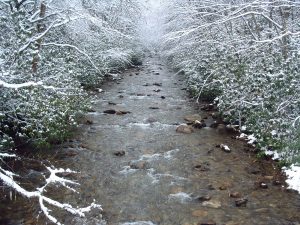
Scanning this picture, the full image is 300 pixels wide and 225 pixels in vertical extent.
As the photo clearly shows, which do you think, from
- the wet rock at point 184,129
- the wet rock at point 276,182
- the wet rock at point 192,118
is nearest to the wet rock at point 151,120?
the wet rock at point 192,118

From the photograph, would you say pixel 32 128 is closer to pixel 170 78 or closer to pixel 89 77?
pixel 89 77

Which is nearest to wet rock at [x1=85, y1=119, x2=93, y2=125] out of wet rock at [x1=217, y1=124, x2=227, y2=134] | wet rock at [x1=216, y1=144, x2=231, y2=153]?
wet rock at [x1=217, y1=124, x2=227, y2=134]

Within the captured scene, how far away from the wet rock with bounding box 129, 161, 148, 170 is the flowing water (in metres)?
0.02

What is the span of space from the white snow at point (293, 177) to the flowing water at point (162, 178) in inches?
7.4

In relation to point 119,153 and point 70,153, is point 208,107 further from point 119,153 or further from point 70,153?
point 70,153

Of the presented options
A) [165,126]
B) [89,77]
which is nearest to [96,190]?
[165,126]

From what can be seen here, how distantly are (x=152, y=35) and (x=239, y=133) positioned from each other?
22.3 metres

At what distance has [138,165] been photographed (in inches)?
289

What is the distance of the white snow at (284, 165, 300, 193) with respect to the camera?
632cm

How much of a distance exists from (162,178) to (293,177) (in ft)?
7.43

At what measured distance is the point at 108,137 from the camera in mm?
9133

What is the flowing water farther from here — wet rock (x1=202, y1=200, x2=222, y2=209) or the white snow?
the white snow

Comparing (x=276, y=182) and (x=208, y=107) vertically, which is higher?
(x=276, y=182)

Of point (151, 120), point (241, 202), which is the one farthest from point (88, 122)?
point (241, 202)
